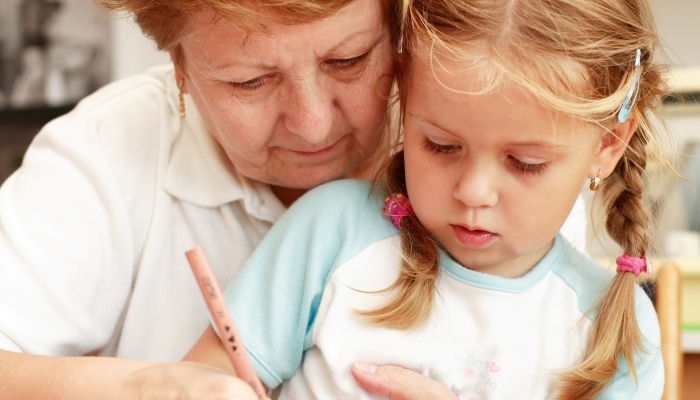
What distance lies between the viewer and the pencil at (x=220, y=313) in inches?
29.7

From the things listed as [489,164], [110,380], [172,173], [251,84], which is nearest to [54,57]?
[172,173]

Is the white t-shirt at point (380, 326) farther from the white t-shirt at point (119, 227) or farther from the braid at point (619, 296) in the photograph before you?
the white t-shirt at point (119, 227)

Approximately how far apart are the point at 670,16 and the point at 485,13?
7.39ft

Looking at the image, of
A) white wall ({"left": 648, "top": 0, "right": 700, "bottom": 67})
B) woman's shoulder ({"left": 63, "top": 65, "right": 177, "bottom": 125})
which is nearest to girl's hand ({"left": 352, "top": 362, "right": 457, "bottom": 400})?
woman's shoulder ({"left": 63, "top": 65, "right": 177, "bottom": 125})

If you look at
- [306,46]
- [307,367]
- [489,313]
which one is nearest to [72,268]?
[307,367]

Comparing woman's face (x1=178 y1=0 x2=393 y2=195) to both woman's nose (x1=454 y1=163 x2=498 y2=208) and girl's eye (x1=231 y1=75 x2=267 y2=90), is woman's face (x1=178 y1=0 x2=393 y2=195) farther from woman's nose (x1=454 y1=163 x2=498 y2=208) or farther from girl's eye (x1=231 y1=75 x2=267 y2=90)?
woman's nose (x1=454 y1=163 x2=498 y2=208)

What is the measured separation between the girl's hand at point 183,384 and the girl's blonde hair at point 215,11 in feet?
1.55

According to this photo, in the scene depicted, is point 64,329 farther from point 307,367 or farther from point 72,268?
point 307,367

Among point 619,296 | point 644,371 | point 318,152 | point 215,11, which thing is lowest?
point 644,371

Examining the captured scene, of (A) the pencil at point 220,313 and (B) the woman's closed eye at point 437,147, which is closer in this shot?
(A) the pencil at point 220,313

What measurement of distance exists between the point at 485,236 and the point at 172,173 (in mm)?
583

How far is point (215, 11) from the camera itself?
1112 millimetres

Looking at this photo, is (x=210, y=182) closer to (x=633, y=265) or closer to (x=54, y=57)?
(x=633, y=265)

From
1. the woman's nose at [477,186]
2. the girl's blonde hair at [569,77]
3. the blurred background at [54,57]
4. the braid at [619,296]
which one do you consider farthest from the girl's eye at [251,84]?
the blurred background at [54,57]
